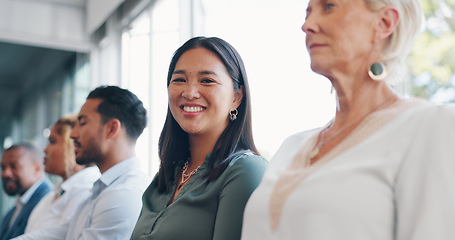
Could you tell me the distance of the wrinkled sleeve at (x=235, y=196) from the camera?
1694 millimetres

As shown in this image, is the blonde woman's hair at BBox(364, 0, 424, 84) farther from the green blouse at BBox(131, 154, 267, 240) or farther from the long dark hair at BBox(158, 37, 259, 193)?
the long dark hair at BBox(158, 37, 259, 193)

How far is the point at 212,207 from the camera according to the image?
70.5 inches

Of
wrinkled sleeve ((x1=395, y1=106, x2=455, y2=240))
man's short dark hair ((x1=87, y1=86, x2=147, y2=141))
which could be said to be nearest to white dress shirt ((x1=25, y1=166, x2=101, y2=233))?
man's short dark hair ((x1=87, y1=86, x2=147, y2=141))

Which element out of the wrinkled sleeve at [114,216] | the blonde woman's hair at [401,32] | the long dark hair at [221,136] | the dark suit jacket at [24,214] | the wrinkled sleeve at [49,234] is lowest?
the dark suit jacket at [24,214]

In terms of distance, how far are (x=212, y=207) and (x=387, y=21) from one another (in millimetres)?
848

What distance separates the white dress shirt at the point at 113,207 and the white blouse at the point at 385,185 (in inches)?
55.3

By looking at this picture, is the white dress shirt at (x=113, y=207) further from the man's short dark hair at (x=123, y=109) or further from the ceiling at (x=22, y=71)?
the ceiling at (x=22, y=71)

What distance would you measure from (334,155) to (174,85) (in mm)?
942

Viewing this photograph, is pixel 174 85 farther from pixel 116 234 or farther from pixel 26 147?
pixel 26 147

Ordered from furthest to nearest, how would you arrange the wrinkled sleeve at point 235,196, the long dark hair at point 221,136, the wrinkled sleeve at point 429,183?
the long dark hair at point 221,136, the wrinkled sleeve at point 235,196, the wrinkled sleeve at point 429,183

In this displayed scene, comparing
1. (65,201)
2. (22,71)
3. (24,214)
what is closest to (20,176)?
(24,214)

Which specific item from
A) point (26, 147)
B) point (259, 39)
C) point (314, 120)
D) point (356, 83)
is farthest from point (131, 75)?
point (356, 83)

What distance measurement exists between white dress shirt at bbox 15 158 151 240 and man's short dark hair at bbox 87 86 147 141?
0.20 meters

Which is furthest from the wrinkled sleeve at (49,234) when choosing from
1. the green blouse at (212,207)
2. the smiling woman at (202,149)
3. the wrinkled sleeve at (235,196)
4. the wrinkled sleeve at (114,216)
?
the wrinkled sleeve at (235,196)
